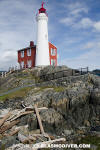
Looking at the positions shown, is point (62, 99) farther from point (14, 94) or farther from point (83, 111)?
point (14, 94)

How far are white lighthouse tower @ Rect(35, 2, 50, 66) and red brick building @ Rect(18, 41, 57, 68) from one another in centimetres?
283

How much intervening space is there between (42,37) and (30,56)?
20.1 ft

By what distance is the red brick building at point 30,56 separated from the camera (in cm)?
3781

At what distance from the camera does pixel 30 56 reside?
38.4 meters

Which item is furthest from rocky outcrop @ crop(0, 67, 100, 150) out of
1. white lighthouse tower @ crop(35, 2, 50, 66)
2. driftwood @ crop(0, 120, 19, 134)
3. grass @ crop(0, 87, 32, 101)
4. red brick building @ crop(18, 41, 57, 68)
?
red brick building @ crop(18, 41, 57, 68)

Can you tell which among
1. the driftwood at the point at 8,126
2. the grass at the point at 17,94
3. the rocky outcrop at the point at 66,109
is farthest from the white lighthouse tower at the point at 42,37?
the driftwood at the point at 8,126

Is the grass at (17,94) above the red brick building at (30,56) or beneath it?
beneath

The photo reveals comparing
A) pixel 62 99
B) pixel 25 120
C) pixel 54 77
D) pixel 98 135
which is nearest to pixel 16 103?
pixel 25 120

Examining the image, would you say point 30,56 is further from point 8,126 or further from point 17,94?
point 8,126

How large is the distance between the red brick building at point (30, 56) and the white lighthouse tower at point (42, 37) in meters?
2.83

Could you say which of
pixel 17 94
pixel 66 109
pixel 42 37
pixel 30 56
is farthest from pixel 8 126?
pixel 30 56

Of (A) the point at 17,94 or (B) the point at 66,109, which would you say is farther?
(A) the point at 17,94

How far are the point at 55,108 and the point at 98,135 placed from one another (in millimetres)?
6175

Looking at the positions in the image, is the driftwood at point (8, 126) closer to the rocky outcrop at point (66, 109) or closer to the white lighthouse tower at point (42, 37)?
the rocky outcrop at point (66, 109)
